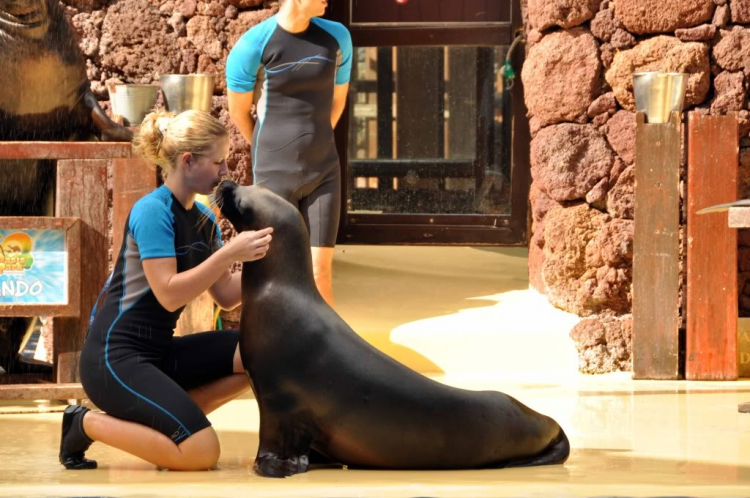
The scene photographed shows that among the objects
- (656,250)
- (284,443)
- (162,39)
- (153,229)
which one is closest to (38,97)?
(162,39)

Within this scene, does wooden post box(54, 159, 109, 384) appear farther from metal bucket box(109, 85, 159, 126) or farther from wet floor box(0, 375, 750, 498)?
metal bucket box(109, 85, 159, 126)

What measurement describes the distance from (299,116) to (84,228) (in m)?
1.07

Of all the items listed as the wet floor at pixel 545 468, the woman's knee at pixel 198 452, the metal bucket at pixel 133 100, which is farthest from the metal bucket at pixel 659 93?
the woman's knee at pixel 198 452

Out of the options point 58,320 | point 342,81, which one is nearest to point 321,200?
point 342,81

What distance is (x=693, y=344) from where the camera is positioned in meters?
6.19

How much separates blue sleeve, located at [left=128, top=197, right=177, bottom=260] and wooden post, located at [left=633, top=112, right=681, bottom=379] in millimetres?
3048

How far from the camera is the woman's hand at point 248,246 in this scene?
3.69 meters

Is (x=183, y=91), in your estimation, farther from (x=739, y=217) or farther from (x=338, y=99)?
(x=739, y=217)

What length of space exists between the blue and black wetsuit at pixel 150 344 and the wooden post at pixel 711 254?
298 centimetres

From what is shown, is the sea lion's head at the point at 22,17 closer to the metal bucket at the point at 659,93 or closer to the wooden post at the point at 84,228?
the wooden post at the point at 84,228

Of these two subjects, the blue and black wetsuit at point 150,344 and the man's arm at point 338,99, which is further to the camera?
the man's arm at point 338,99

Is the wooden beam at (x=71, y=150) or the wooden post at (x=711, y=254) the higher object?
the wooden beam at (x=71, y=150)

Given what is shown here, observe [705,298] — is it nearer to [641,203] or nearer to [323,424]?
[641,203]

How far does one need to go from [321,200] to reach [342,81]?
2.01 ft
